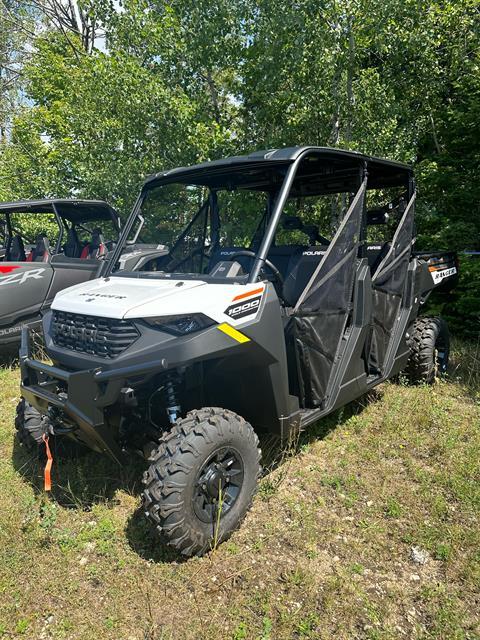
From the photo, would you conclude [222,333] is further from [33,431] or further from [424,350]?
[424,350]

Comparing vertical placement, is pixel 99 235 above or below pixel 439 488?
above

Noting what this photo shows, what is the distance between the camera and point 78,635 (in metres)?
2.13

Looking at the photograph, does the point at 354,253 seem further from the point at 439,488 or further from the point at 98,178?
the point at 98,178

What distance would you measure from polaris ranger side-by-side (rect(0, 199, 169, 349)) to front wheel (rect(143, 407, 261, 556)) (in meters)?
2.87

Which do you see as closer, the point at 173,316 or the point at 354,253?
the point at 173,316

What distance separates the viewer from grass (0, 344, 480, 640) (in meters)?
2.19

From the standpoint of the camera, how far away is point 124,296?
110 inches

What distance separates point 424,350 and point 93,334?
337 centimetres

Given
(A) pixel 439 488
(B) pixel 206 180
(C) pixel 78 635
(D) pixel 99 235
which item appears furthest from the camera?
(D) pixel 99 235

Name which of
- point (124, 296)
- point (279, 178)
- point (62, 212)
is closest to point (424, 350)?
point (279, 178)

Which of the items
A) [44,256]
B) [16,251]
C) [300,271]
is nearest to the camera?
[300,271]

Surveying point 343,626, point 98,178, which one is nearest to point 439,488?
point 343,626

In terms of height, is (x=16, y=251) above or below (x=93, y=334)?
above

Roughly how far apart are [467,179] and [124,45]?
5965mm
